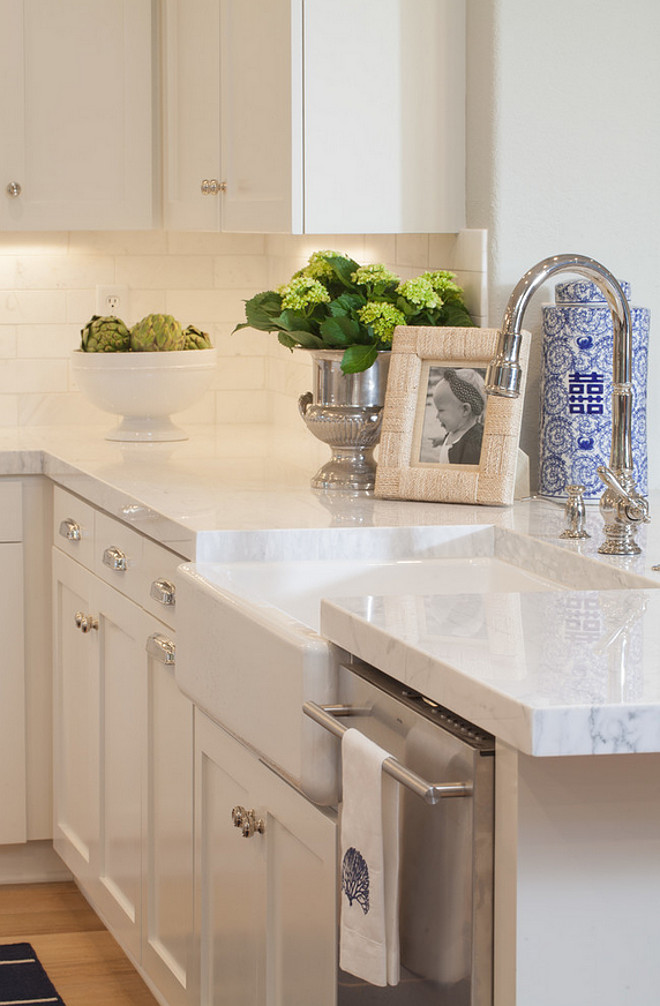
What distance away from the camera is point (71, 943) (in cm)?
288

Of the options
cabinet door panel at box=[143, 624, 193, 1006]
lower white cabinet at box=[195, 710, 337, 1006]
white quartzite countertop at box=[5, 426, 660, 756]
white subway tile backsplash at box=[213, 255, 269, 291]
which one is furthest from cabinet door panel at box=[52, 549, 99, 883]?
white subway tile backsplash at box=[213, 255, 269, 291]

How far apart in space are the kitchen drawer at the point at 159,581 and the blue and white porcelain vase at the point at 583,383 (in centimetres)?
66

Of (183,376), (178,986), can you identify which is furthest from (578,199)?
(178,986)

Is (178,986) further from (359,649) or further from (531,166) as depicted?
(531,166)

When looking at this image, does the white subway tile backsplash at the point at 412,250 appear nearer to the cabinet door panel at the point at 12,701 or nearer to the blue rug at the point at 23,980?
the cabinet door panel at the point at 12,701

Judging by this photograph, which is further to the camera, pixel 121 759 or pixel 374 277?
pixel 121 759

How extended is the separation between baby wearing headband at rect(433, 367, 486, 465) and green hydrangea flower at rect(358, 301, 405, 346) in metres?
0.12

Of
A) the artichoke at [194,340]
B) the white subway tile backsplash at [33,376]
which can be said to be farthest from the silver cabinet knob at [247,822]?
the white subway tile backsplash at [33,376]

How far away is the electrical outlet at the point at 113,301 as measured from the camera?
11.9ft

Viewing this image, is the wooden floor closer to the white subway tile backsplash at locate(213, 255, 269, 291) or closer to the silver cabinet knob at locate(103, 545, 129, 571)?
the silver cabinet knob at locate(103, 545, 129, 571)

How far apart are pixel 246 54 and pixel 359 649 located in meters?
1.59

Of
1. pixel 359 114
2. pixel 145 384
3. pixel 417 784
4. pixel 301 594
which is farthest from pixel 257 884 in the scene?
pixel 145 384

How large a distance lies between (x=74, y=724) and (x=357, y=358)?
3.47ft

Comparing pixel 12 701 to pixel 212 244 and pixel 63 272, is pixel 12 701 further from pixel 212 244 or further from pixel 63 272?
pixel 212 244
